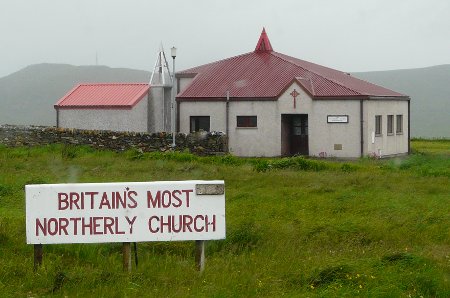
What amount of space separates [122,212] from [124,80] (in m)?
171

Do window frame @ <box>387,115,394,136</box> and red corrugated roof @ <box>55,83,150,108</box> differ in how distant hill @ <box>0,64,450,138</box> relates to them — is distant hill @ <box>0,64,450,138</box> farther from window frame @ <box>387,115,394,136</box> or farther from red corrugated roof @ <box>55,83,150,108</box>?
red corrugated roof @ <box>55,83,150,108</box>

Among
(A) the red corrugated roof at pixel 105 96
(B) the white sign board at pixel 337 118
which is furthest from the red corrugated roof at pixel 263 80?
(A) the red corrugated roof at pixel 105 96

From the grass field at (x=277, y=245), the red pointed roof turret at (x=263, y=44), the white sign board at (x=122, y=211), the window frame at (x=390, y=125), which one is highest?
the red pointed roof turret at (x=263, y=44)

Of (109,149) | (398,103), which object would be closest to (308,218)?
(109,149)

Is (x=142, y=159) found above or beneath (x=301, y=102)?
beneath

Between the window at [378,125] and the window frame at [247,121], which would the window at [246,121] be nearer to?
the window frame at [247,121]

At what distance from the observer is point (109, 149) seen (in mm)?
30172

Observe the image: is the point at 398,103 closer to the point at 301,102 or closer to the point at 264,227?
the point at 301,102

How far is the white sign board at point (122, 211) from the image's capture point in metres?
10.1

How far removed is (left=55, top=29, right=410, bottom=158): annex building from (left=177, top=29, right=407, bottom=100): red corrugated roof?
0.05 m

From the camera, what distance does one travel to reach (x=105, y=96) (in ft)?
121

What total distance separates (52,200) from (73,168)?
45.3 feet

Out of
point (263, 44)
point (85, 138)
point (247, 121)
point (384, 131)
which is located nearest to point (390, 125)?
point (384, 131)

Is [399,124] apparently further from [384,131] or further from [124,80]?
[124,80]
